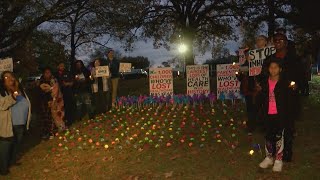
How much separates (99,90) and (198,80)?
3.24m

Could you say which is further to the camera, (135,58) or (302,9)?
(135,58)

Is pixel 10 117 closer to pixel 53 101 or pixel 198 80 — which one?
pixel 53 101

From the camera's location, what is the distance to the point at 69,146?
35.2 feet

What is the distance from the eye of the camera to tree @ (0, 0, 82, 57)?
1788 cm

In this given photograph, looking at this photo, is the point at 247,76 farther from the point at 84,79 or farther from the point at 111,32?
the point at 111,32

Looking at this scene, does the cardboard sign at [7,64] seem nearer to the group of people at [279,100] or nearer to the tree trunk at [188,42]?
the group of people at [279,100]

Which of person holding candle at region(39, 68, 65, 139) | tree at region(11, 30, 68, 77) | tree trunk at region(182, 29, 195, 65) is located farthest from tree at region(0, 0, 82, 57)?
tree trunk at region(182, 29, 195, 65)

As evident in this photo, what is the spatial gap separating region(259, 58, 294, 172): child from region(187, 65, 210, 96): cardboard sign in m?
7.77

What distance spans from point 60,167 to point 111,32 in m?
23.5

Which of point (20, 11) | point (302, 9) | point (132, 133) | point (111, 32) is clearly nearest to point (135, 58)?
point (111, 32)

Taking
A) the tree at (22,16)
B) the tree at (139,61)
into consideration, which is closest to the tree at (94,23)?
the tree at (22,16)

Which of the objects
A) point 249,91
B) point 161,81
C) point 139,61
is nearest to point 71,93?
point 161,81

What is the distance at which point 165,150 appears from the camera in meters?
9.59

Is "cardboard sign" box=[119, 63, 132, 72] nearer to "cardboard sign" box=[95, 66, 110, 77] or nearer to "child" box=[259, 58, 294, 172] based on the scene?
"cardboard sign" box=[95, 66, 110, 77]
